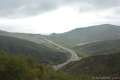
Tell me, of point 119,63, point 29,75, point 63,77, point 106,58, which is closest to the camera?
point 29,75

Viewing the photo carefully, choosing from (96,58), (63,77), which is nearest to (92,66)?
(96,58)

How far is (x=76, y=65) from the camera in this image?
162 metres

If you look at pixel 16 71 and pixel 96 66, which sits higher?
pixel 16 71

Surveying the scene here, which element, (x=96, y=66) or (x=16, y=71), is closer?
(x=16, y=71)

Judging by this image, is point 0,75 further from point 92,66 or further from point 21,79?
point 92,66

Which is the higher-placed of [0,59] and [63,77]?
[0,59]

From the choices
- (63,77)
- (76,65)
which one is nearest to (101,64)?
(76,65)

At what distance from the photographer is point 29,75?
265 ft

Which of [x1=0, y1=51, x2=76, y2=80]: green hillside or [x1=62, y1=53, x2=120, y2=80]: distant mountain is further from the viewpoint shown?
[x1=62, y1=53, x2=120, y2=80]: distant mountain

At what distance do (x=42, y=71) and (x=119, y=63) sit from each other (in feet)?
211

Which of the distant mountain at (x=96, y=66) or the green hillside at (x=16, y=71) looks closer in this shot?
the green hillside at (x=16, y=71)

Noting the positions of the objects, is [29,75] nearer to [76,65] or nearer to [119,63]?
→ [119,63]

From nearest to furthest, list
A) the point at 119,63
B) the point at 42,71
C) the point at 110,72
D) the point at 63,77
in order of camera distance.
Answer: the point at 42,71 → the point at 63,77 → the point at 110,72 → the point at 119,63

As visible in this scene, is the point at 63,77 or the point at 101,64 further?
the point at 101,64
